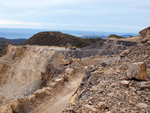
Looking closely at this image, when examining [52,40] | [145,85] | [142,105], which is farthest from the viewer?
[52,40]

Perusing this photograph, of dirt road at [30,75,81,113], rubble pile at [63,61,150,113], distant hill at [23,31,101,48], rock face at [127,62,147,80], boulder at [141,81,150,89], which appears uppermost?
distant hill at [23,31,101,48]

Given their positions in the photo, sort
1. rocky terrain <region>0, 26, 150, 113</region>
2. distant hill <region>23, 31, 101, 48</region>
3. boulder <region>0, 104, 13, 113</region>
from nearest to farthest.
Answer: rocky terrain <region>0, 26, 150, 113</region> → boulder <region>0, 104, 13, 113</region> → distant hill <region>23, 31, 101, 48</region>

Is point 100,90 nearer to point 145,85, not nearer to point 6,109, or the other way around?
point 145,85

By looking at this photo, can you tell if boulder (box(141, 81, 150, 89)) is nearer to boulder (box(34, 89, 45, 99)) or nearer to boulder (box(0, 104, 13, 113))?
boulder (box(34, 89, 45, 99))

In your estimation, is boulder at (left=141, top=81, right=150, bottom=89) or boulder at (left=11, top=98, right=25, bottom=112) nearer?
boulder at (left=141, top=81, right=150, bottom=89)

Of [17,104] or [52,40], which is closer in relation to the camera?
[17,104]

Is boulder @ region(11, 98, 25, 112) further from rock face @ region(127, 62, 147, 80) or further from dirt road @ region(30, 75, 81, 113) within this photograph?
Answer: rock face @ region(127, 62, 147, 80)

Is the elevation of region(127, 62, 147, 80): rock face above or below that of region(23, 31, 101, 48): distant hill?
below

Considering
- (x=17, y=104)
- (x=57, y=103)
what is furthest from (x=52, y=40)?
(x=17, y=104)

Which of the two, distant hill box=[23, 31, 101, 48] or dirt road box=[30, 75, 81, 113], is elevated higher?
distant hill box=[23, 31, 101, 48]

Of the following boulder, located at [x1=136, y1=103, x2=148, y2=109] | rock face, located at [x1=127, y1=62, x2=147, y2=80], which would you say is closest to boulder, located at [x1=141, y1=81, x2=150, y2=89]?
rock face, located at [x1=127, y1=62, x2=147, y2=80]

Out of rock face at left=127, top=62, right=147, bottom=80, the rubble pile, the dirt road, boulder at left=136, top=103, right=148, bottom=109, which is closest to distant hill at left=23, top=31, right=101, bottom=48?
the dirt road

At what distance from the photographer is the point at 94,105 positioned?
4.90 metres

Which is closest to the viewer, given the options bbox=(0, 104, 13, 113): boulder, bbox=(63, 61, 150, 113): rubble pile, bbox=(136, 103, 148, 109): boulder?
bbox=(136, 103, 148, 109): boulder
